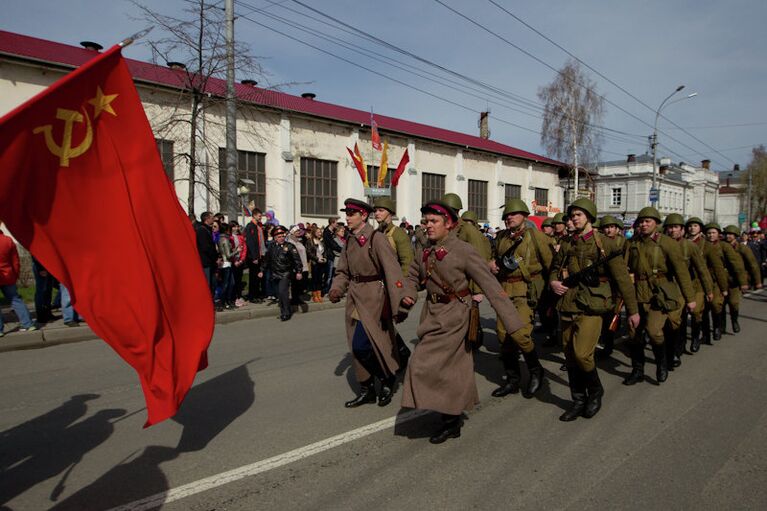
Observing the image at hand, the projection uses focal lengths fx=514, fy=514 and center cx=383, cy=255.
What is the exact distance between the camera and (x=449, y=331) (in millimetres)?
4199

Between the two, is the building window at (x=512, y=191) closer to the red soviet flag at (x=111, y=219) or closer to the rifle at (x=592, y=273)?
the rifle at (x=592, y=273)

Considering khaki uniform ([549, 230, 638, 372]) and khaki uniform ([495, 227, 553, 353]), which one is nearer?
khaki uniform ([549, 230, 638, 372])

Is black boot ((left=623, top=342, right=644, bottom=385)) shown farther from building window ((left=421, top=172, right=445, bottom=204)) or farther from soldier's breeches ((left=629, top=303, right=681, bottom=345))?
building window ((left=421, top=172, right=445, bottom=204))

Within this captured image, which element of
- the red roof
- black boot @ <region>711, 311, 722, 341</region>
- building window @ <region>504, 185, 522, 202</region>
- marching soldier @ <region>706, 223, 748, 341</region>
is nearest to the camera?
black boot @ <region>711, 311, 722, 341</region>

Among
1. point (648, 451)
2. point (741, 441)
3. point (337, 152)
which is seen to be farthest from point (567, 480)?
point (337, 152)

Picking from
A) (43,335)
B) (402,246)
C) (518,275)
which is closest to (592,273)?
(518,275)

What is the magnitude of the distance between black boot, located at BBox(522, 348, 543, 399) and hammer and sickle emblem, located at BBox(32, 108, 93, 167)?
4477 millimetres

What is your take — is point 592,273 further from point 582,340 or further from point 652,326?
point 652,326

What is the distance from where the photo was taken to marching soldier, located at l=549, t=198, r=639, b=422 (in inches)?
190

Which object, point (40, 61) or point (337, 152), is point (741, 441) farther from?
point (337, 152)

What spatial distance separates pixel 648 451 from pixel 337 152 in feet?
68.8

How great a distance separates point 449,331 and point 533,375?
1931 millimetres

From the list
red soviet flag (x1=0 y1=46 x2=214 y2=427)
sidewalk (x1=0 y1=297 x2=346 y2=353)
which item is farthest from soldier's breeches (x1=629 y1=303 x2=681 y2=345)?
sidewalk (x1=0 y1=297 x2=346 y2=353)

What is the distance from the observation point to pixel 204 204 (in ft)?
62.2
